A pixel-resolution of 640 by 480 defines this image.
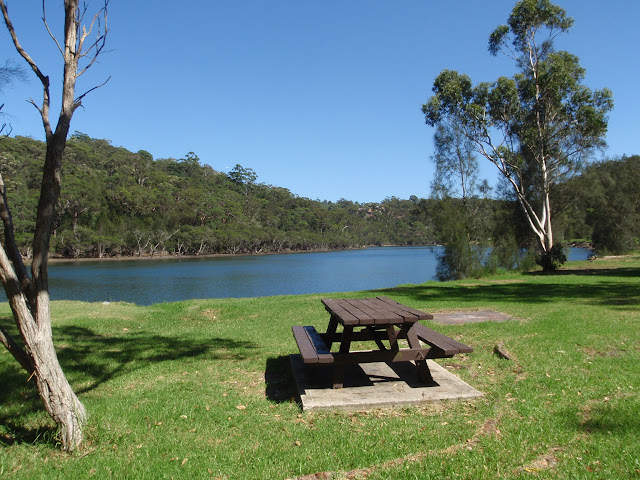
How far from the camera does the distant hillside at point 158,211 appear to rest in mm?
62500

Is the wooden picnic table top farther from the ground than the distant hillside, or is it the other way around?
the distant hillside

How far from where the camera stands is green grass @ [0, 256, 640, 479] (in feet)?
10.2

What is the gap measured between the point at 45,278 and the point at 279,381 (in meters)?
2.70

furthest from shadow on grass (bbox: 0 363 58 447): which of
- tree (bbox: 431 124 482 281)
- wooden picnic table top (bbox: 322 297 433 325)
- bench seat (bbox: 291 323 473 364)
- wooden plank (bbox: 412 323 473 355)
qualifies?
tree (bbox: 431 124 482 281)

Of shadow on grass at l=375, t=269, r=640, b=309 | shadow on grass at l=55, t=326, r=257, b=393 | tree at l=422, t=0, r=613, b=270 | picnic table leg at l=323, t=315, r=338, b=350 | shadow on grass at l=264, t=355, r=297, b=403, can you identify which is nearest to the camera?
shadow on grass at l=264, t=355, r=297, b=403

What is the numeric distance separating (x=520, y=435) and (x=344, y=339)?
1.93 meters

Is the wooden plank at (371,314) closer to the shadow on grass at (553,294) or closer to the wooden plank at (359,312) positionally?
the wooden plank at (359,312)

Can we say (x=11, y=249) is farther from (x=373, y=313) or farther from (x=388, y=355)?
(x=388, y=355)

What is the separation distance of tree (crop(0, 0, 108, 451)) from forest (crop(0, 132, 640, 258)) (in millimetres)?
4562

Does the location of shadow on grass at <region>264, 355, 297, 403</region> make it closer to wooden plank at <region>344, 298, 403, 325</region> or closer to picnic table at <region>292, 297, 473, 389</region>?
picnic table at <region>292, 297, 473, 389</region>

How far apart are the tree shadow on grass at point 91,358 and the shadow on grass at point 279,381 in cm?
68

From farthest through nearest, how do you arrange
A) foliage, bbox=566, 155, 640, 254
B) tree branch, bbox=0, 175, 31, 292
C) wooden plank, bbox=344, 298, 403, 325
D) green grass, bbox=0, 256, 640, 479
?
foliage, bbox=566, 155, 640, 254 < wooden plank, bbox=344, 298, 403, 325 < tree branch, bbox=0, 175, 31, 292 < green grass, bbox=0, 256, 640, 479

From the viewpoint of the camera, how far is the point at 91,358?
21.2ft

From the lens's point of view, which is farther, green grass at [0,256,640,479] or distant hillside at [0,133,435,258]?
distant hillside at [0,133,435,258]
